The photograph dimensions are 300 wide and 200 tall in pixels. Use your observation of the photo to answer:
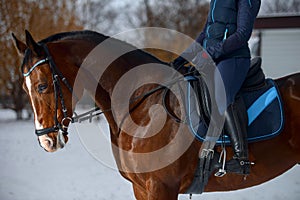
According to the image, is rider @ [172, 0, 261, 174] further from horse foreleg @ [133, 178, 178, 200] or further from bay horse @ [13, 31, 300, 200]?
horse foreleg @ [133, 178, 178, 200]

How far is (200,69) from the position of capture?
2.74m

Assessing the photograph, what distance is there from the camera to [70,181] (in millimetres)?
5719

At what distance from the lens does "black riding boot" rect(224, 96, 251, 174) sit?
2.62m

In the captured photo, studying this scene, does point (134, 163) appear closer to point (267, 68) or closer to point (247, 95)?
point (247, 95)

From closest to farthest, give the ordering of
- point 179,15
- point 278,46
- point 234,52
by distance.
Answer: point 234,52 → point 278,46 → point 179,15

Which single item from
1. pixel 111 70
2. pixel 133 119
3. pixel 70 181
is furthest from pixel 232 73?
pixel 70 181

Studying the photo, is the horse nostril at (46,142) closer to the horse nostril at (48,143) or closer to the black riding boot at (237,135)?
the horse nostril at (48,143)

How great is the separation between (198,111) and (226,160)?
473mm

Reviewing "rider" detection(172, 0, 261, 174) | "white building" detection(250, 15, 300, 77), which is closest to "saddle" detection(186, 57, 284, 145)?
"rider" detection(172, 0, 261, 174)

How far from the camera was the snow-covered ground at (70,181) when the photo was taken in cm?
500

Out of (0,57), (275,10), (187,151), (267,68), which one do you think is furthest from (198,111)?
(275,10)

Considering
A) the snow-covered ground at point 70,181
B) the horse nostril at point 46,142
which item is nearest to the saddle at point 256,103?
the horse nostril at point 46,142

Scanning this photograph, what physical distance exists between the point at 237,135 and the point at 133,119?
2.73 ft

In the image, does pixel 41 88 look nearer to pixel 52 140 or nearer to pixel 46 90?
pixel 46 90
